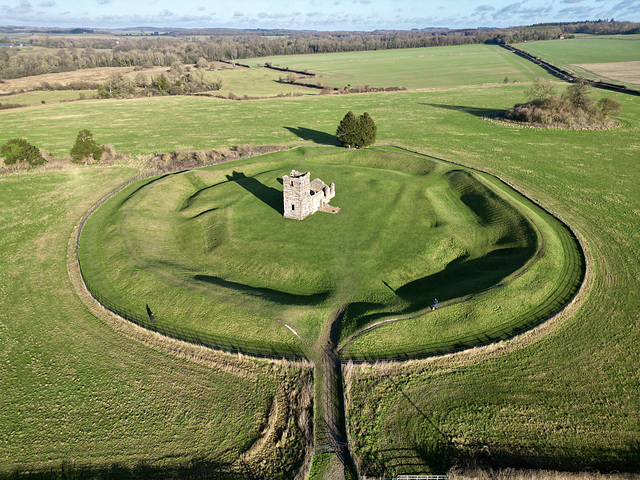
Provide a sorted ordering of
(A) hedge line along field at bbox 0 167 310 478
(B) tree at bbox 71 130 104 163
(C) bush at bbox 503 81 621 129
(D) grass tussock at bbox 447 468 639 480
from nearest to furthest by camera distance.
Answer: (D) grass tussock at bbox 447 468 639 480
(A) hedge line along field at bbox 0 167 310 478
(B) tree at bbox 71 130 104 163
(C) bush at bbox 503 81 621 129

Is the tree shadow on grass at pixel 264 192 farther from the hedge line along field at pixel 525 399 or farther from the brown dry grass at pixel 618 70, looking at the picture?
the brown dry grass at pixel 618 70

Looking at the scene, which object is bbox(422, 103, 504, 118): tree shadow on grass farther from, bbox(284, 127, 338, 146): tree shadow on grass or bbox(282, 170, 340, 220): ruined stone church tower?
bbox(282, 170, 340, 220): ruined stone church tower

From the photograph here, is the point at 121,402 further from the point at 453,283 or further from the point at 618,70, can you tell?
the point at 618,70

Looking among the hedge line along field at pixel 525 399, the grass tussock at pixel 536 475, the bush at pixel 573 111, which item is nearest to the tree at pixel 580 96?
the bush at pixel 573 111

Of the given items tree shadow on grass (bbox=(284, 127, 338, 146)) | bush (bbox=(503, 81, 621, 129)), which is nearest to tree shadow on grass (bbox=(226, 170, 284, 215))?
tree shadow on grass (bbox=(284, 127, 338, 146))

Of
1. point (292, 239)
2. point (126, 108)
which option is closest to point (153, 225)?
point (292, 239)

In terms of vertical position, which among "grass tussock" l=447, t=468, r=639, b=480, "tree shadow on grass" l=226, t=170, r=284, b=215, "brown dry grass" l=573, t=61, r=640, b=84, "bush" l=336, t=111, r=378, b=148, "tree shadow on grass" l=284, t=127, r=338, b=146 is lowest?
"grass tussock" l=447, t=468, r=639, b=480

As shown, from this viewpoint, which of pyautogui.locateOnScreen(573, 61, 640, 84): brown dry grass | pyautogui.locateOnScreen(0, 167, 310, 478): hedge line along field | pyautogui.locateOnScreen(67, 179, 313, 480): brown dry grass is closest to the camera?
pyautogui.locateOnScreen(0, 167, 310, 478): hedge line along field

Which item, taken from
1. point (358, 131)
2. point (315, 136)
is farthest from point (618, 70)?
point (358, 131)
